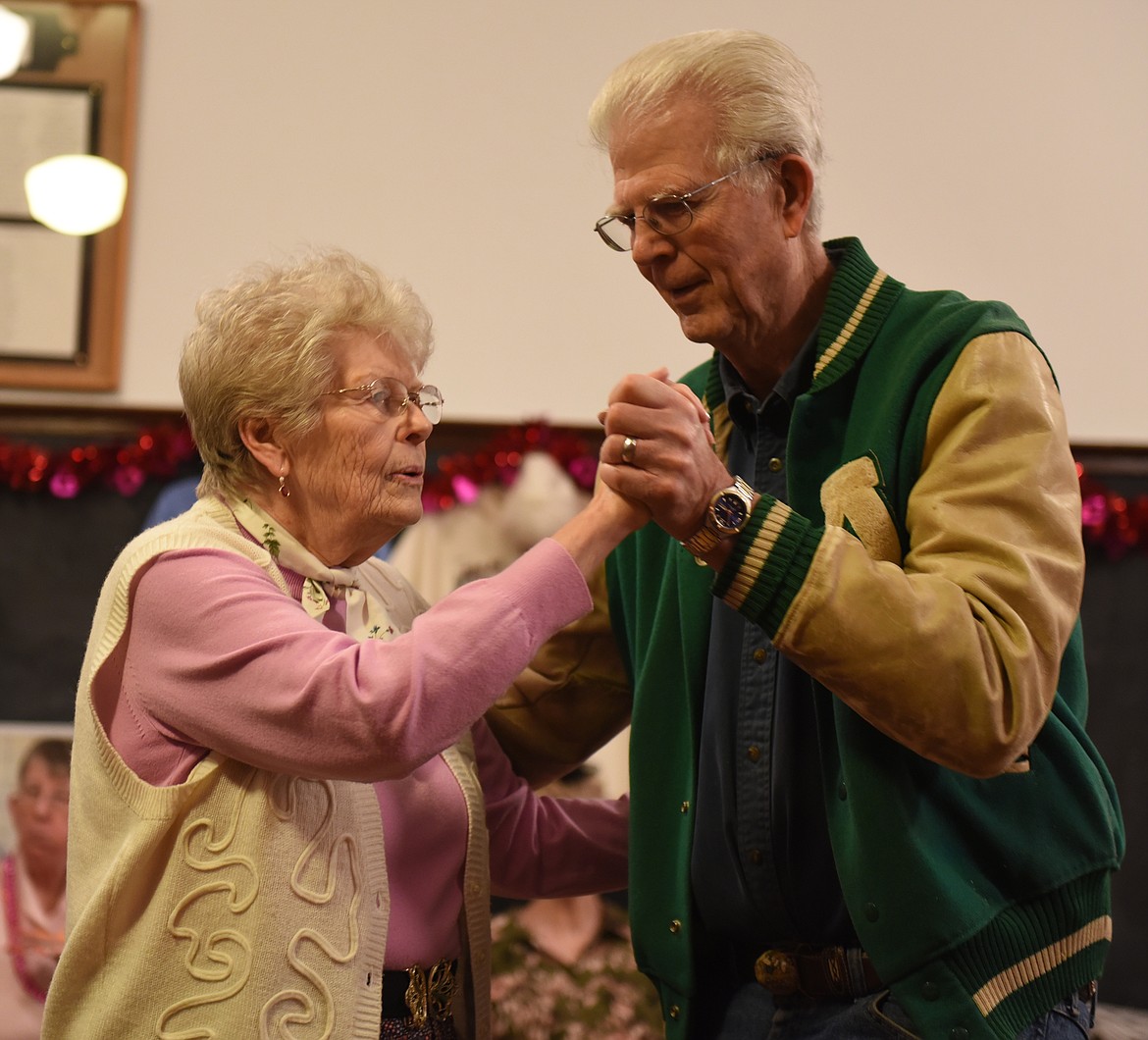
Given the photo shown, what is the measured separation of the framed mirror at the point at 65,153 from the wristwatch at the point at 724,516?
2310 millimetres

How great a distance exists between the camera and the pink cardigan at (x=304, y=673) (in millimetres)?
1376

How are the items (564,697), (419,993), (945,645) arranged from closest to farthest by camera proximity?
(945,645) → (419,993) → (564,697)

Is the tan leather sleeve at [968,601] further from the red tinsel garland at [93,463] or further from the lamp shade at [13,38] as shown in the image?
the lamp shade at [13,38]

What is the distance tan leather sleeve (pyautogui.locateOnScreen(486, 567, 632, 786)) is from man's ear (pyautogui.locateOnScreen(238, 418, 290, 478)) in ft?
1.67

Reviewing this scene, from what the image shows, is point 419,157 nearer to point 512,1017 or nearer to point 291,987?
point 512,1017

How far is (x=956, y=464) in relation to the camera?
54.9 inches

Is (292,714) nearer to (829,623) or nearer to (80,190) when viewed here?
(829,623)

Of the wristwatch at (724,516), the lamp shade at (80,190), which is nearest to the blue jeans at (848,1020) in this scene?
the wristwatch at (724,516)

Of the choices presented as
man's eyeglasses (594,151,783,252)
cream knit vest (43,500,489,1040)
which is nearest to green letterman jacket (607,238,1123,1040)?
man's eyeglasses (594,151,783,252)

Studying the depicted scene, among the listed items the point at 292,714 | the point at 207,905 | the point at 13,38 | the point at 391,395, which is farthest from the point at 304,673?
the point at 13,38

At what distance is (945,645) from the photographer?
1.27m

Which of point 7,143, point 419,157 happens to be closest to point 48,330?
point 7,143

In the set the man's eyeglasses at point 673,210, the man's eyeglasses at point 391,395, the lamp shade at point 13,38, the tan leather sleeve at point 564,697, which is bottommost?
the tan leather sleeve at point 564,697

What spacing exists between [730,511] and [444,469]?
6.02 ft
